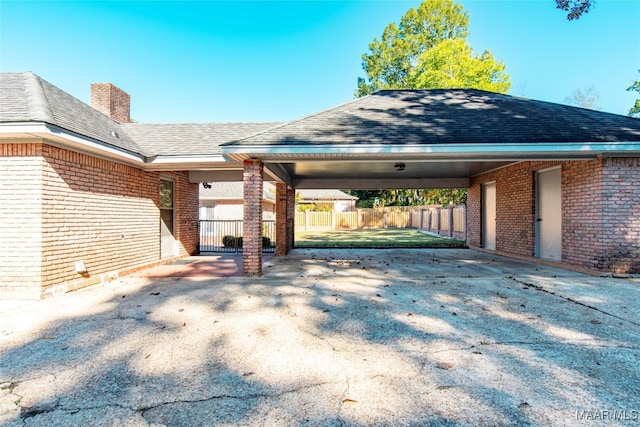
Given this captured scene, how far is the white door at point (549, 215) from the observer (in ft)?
29.9

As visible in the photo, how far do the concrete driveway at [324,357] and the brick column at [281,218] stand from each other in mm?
5766

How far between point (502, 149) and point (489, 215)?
23.5 feet

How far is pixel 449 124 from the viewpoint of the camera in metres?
7.93

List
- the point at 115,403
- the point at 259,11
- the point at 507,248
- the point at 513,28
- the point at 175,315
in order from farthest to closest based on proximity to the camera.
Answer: the point at 513,28 < the point at 259,11 < the point at 507,248 < the point at 175,315 < the point at 115,403

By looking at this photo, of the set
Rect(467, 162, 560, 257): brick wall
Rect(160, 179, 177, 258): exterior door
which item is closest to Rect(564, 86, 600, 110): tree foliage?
Rect(467, 162, 560, 257): brick wall

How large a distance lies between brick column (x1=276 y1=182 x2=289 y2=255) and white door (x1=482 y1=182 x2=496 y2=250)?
309 inches

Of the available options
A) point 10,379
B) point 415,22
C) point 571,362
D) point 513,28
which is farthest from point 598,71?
point 10,379

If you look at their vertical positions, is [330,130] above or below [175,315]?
above

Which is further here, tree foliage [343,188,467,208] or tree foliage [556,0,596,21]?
tree foliage [343,188,467,208]

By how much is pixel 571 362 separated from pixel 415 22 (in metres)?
37.2

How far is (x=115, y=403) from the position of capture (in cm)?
257

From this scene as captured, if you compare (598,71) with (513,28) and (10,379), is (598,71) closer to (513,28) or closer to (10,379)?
(513,28)

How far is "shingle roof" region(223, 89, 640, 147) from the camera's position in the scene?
7.07m

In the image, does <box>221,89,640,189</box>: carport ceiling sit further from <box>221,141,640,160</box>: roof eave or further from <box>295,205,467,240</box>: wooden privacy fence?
<box>295,205,467,240</box>: wooden privacy fence
